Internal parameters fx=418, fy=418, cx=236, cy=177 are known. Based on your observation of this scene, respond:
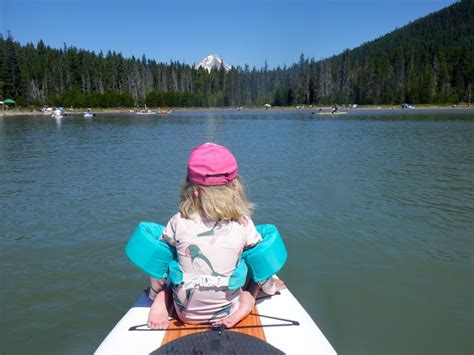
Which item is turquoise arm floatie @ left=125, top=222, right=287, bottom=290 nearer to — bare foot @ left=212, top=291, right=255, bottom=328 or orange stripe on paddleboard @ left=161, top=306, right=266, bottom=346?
bare foot @ left=212, top=291, right=255, bottom=328

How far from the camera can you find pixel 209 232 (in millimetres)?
3525

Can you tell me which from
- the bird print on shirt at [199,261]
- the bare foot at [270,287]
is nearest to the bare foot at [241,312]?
the bare foot at [270,287]

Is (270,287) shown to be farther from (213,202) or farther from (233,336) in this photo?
(213,202)

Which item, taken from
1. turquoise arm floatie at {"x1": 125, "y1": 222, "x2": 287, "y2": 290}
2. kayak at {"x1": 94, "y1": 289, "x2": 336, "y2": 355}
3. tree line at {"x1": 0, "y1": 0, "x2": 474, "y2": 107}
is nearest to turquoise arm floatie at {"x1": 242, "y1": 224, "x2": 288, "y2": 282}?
turquoise arm floatie at {"x1": 125, "y1": 222, "x2": 287, "y2": 290}

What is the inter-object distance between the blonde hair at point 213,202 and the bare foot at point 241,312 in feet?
2.51

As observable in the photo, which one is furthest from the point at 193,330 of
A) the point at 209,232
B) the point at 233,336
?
the point at 209,232

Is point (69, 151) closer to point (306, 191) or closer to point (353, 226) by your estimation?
point (306, 191)

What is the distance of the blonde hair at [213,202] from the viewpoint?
3.51 meters

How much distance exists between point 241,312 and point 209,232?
851mm

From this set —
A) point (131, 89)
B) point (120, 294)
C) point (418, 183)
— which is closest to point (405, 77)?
point (131, 89)

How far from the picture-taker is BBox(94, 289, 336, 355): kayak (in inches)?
128

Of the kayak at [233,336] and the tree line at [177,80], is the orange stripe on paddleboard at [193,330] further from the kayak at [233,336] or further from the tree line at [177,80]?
the tree line at [177,80]

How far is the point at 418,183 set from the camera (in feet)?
46.9

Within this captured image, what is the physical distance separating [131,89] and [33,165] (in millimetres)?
A: 157661
